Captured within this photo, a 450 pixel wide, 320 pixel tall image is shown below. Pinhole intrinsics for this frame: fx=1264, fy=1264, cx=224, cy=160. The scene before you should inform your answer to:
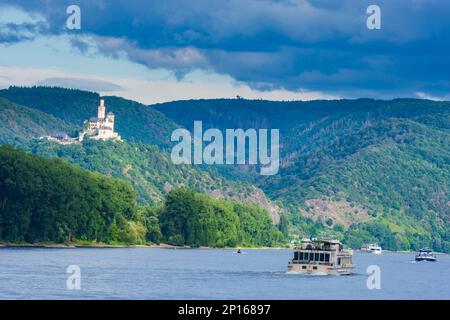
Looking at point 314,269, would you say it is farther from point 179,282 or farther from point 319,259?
point 179,282

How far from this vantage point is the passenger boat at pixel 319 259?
163 metres

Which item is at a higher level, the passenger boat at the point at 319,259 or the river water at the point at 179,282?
the passenger boat at the point at 319,259

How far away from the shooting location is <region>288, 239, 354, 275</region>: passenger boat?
534ft

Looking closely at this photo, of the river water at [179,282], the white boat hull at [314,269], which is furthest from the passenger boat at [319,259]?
the river water at [179,282]

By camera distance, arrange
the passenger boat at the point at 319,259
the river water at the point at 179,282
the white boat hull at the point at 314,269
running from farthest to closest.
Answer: the passenger boat at the point at 319,259 < the white boat hull at the point at 314,269 < the river water at the point at 179,282

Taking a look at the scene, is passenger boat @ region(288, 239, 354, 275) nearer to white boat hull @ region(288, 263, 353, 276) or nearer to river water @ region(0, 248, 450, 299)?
white boat hull @ region(288, 263, 353, 276)

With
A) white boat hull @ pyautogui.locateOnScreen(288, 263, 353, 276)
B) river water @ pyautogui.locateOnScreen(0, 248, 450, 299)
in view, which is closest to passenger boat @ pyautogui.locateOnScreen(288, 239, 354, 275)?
white boat hull @ pyautogui.locateOnScreen(288, 263, 353, 276)

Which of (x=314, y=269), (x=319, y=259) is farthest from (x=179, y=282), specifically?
(x=319, y=259)

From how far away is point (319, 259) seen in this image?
537 feet

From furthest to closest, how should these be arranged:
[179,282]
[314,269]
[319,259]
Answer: [319,259] < [314,269] < [179,282]

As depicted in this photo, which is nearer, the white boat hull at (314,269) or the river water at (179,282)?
the river water at (179,282)

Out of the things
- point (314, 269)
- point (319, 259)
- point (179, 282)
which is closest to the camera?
point (179, 282)

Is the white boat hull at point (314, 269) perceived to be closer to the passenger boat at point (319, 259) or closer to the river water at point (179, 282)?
the passenger boat at point (319, 259)
